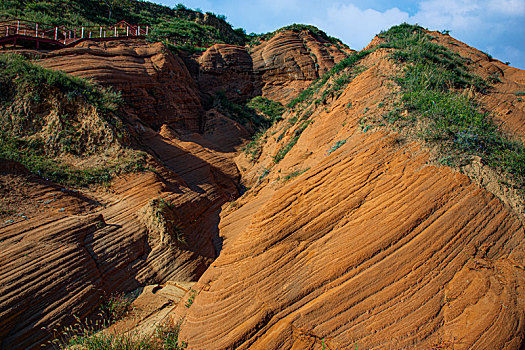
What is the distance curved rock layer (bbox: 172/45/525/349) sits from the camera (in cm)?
432

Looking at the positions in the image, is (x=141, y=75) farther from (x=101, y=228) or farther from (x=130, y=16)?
(x=130, y=16)

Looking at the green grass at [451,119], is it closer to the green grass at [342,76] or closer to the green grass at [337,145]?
the green grass at [337,145]

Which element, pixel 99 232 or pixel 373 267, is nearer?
pixel 373 267

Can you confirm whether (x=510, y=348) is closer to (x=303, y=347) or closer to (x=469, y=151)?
(x=303, y=347)

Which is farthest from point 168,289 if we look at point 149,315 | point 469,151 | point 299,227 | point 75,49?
point 75,49

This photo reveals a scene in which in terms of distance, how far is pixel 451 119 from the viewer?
6406mm

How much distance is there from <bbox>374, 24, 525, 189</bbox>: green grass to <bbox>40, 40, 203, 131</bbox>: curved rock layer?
1117 cm

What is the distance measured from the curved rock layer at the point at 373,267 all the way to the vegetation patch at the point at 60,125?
6.29 metres

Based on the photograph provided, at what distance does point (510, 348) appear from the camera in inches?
155

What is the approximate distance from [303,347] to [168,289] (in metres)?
4.31

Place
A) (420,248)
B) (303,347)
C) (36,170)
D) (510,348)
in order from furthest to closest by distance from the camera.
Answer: (36,170)
(420,248)
(303,347)
(510,348)

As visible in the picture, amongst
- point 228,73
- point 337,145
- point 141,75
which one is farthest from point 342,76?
point 228,73

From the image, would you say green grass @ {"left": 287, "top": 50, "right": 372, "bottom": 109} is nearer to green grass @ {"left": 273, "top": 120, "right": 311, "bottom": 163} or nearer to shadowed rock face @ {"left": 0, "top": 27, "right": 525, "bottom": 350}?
shadowed rock face @ {"left": 0, "top": 27, "right": 525, "bottom": 350}

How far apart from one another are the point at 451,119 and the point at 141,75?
14765mm
